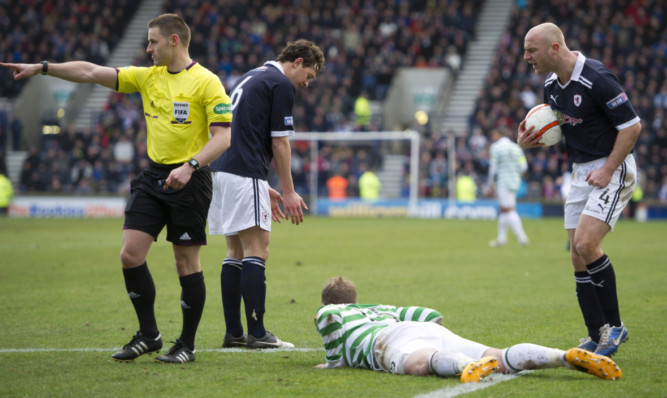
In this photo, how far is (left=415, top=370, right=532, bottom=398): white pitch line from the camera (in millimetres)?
4352

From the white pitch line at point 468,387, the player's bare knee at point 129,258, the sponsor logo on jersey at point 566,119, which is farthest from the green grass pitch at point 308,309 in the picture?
the sponsor logo on jersey at point 566,119

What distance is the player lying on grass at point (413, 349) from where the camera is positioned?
15.1 ft

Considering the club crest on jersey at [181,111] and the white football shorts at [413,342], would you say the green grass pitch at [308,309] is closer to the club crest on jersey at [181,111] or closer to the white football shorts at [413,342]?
the white football shorts at [413,342]

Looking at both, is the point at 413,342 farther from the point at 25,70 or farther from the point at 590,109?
the point at 25,70

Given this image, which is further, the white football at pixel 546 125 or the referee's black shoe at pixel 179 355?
the white football at pixel 546 125

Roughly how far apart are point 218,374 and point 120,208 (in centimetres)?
2453

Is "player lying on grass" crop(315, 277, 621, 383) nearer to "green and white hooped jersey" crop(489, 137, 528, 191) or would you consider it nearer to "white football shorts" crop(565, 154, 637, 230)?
"white football shorts" crop(565, 154, 637, 230)

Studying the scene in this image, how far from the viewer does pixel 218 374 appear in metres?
5.08

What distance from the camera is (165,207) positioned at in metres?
5.61

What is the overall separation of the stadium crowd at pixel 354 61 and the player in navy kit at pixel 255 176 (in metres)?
22.8

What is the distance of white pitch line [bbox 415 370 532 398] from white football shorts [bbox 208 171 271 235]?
207cm

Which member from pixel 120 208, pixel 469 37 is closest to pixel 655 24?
pixel 469 37

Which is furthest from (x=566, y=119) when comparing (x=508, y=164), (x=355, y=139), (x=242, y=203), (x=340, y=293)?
(x=355, y=139)

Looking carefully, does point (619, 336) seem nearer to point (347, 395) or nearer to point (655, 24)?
point (347, 395)
